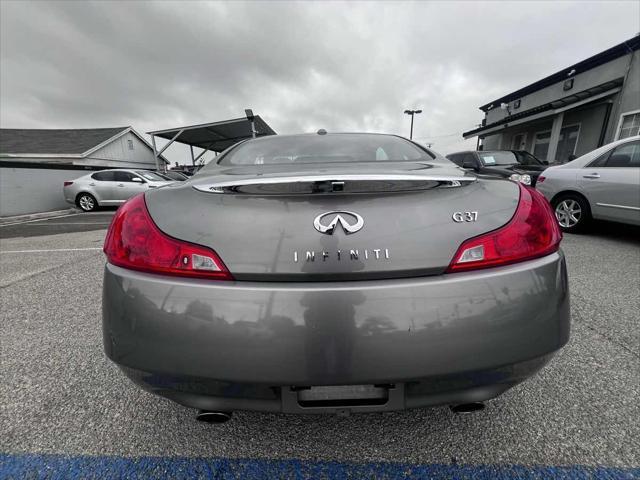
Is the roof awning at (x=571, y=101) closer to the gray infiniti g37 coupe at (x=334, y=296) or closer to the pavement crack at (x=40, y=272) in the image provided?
the gray infiniti g37 coupe at (x=334, y=296)

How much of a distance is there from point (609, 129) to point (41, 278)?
16.2 meters

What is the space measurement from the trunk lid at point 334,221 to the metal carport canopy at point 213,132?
1568 centimetres

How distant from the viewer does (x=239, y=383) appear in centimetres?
92

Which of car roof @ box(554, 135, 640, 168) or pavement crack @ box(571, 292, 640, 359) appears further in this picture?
car roof @ box(554, 135, 640, 168)

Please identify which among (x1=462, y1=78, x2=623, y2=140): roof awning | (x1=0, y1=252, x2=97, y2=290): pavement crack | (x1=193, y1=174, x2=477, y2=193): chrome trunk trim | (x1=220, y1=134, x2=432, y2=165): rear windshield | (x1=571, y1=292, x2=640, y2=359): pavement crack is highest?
Answer: (x1=462, y1=78, x2=623, y2=140): roof awning

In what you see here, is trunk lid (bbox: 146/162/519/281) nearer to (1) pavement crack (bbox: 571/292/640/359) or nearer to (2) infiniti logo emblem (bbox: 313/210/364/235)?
(2) infiniti logo emblem (bbox: 313/210/364/235)

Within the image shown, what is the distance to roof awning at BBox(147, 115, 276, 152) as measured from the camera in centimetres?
1662

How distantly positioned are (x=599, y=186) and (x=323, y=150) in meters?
4.65

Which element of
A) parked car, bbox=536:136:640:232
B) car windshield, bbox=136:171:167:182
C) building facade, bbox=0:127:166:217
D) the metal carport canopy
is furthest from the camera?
the metal carport canopy

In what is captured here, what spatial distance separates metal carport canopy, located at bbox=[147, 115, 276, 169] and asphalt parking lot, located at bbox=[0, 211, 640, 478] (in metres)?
15.3

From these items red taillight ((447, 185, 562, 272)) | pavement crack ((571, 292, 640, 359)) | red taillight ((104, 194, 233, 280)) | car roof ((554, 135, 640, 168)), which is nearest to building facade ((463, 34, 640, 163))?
car roof ((554, 135, 640, 168))

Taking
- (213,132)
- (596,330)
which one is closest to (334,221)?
(596,330)

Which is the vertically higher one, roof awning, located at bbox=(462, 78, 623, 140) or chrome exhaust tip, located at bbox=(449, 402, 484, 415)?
roof awning, located at bbox=(462, 78, 623, 140)

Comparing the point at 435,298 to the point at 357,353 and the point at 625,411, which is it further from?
the point at 625,411
